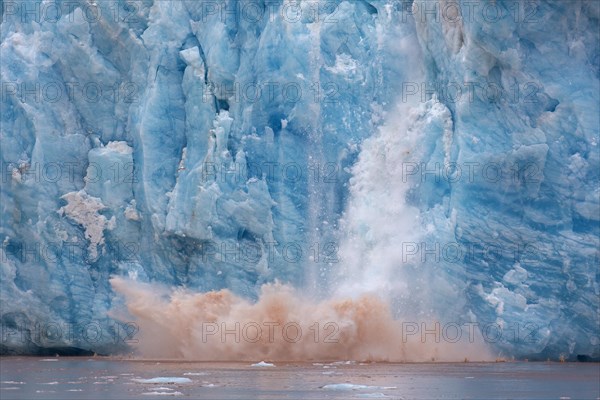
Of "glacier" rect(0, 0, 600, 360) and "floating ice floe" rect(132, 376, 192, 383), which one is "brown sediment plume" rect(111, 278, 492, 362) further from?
"floating ice floe" rect(132, 376, 192, 383)

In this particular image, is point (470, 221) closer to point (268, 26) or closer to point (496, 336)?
point (496, 336)

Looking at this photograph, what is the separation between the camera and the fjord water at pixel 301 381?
14383mm

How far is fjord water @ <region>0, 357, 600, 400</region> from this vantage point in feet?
47.2

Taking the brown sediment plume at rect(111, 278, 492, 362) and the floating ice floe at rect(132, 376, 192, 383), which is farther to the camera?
the brown sediment plume at rect(111, 278, 492, 362)

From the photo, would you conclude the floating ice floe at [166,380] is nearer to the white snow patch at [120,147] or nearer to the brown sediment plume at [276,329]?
the brown sediment plume at [276,329]

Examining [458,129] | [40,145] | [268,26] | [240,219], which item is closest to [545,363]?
[458,129]

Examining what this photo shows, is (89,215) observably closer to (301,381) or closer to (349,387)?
(301,381)

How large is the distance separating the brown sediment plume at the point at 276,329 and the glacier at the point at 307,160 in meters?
0.30

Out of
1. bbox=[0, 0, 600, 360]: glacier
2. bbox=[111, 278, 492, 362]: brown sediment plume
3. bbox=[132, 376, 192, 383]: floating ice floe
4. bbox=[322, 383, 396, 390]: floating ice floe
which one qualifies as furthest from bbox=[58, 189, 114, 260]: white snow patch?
bbox=[322, 383, 396, 390]: floating ice floe

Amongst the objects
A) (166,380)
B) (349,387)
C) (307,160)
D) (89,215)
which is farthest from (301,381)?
(89,215)

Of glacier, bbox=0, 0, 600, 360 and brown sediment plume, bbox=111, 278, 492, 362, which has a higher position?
glacier, bbox=0, 0, 600, 360

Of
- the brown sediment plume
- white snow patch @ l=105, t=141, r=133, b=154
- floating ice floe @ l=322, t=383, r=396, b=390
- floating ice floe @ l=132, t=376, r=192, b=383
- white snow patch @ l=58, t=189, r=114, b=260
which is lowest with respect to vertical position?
floating ice floe @ l=322, t=383, r=396, b=390

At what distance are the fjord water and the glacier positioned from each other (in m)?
1.74

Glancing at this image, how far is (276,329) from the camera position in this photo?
21.2 meters
